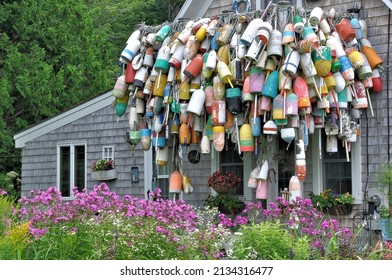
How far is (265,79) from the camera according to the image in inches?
560

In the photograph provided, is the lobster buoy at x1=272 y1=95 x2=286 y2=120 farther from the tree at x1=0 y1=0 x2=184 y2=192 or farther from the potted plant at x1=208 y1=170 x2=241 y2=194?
the tree at x1=0 y1=0 x2=184 y2=192

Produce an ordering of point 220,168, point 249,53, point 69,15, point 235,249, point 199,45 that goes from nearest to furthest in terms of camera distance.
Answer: point 235,249, point 249,53, point 199,45, point 220,168, point 69,15

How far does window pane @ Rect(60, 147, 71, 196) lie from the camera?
Result: 781 inches

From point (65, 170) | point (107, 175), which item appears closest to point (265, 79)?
point (107, 175)

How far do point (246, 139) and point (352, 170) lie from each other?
189cm

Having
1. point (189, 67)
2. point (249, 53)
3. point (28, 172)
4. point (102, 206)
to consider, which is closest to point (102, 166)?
point (28, 172)

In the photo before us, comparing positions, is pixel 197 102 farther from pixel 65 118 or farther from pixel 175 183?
pixel 65 118

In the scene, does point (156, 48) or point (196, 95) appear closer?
point (196, 95)

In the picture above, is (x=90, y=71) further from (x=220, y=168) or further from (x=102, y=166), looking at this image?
(x=220, y=168)

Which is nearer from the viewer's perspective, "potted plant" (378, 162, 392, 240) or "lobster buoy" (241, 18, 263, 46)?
"potted plant" (378, 162, 392, 240)

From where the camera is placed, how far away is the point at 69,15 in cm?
2609

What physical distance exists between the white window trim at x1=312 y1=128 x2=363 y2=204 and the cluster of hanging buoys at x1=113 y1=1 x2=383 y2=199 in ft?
1.04

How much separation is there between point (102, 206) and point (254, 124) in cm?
405

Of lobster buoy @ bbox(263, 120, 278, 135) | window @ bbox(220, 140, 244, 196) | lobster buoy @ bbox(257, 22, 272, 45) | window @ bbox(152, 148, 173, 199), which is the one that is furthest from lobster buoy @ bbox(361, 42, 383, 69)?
window @ bbox(152, 148, 173, 199)
